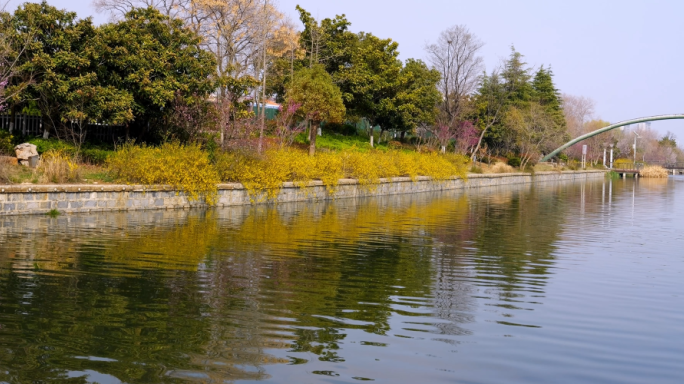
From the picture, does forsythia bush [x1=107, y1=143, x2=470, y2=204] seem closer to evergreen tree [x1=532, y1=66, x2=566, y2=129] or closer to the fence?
the fence

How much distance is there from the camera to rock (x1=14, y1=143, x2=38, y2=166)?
19797mm

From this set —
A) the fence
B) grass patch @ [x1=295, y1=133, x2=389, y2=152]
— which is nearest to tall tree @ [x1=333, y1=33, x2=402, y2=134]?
grass patch @ [x1=295, y1=133, x2=389, y2=152]

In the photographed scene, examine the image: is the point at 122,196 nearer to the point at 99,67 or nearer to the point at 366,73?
the point at 99,67

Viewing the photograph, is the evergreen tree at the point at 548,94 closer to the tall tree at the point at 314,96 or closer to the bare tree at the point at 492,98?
the bare tree at the point at 492,98

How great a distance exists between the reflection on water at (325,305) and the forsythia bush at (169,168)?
3.31 meters

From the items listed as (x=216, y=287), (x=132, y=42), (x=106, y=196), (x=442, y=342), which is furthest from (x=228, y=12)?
(x=442, y=342)

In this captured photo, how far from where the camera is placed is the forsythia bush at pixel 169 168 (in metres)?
19.3

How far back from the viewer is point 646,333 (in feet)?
24.0

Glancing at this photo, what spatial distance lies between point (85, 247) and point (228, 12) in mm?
24803

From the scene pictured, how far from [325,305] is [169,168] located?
12.8 metres

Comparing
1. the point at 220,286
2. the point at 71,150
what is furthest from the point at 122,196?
the point at 220,286

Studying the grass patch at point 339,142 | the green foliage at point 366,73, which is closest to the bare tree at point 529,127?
the green foliage at point 366,73

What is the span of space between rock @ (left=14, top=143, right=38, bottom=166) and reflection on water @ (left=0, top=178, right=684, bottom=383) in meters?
4.53

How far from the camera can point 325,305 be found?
8.11 meters
